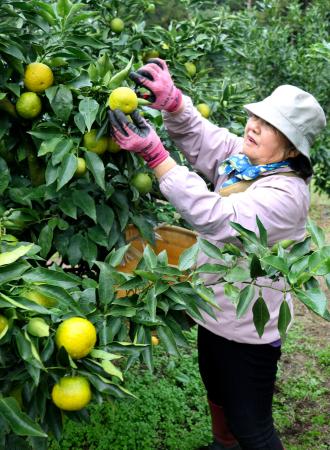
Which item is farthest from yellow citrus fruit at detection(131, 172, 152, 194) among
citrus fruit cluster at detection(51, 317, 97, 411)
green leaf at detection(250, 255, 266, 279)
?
citrus fruit cluster at detection(51, 317, 97, 411)

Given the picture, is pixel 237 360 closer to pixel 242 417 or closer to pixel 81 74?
pixel 242 417

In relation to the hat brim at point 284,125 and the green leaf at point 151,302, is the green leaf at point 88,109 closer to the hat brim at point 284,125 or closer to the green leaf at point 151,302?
the green leaf at point 151,302

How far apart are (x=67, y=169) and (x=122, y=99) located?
0.23 meters

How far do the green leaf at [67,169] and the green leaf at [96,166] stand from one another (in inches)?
1.5

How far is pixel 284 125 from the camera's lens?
1801 mm

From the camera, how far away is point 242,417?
6.66 feet

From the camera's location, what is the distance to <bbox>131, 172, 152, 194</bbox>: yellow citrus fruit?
1751 millimetres

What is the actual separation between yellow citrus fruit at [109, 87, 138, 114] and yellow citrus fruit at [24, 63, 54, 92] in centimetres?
20

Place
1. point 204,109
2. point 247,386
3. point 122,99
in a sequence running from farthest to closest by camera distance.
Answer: point 204,109
point 247,386
point 122,99

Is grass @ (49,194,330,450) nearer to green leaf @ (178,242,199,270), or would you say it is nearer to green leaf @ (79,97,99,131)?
green leaf @ (178,242,199,270)

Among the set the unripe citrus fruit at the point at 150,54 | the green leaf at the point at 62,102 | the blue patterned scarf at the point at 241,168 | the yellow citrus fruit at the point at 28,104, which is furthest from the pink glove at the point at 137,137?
the unripe citrus fruit at the point at 150,54

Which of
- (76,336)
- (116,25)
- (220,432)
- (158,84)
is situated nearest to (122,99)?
(158,84)

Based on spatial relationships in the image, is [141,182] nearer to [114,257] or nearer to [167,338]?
[114,257]

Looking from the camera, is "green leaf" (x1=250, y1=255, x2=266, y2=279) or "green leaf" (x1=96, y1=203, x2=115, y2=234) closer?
"green leaf" (x1=250, y1=255, x2=266, y2=279)
